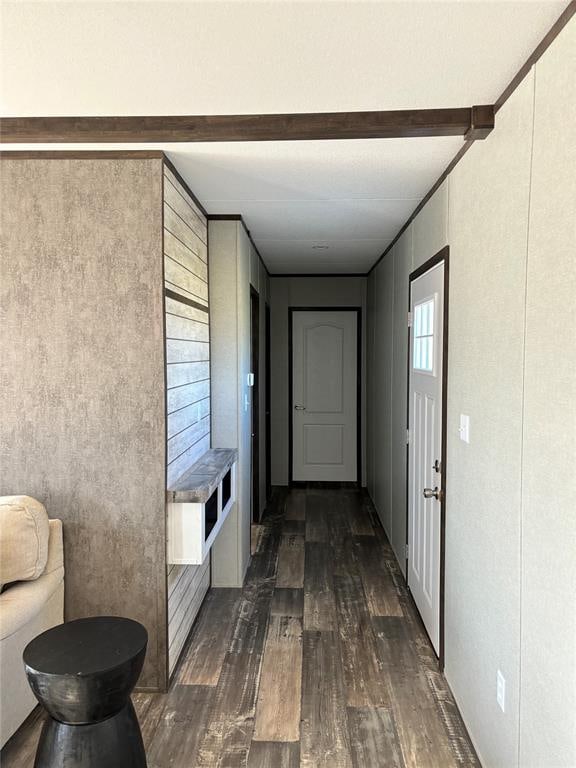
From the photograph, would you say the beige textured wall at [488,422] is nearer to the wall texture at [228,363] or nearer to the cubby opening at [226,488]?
the cubby opening at [226,488]

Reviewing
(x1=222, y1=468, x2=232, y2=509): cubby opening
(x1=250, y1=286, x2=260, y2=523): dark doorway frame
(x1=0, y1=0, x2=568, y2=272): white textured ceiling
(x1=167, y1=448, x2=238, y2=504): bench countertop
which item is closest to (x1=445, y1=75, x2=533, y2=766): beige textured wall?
(x1=0, y1=0, x2=568, y2=272): white textured ceiling

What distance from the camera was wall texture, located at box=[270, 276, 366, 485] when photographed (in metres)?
6.15

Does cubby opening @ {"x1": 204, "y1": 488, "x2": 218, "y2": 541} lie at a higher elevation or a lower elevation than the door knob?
lower

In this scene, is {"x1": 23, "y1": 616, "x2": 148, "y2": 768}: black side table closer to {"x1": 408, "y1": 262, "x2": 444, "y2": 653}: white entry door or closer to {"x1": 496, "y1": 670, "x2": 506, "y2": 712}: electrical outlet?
{"x1": 496, "y1": 670, "x2": 506, "y2": 712}: electrical outlet

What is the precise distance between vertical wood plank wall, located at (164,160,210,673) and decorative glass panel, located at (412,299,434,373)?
130 centimetres

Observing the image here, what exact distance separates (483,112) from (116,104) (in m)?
1.33

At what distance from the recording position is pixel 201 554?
8.00 ft

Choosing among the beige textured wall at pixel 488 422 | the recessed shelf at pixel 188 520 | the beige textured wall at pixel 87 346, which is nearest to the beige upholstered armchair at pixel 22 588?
the beige textured wall at pixel 87 346

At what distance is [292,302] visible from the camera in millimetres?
6172

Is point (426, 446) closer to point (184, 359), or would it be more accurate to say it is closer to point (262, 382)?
point (184, 359)

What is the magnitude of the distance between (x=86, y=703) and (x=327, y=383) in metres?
4.81

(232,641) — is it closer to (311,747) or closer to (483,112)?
(311,747)

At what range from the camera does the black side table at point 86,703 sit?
1.62 meters

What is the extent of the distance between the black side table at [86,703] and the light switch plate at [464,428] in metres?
1.47
